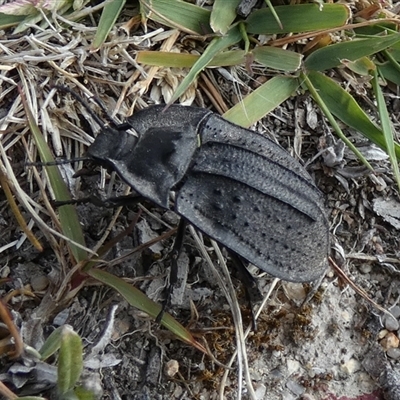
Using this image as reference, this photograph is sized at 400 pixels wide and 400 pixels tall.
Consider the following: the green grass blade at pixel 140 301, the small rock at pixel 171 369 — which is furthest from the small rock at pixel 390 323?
the small rock at pixel 171 369

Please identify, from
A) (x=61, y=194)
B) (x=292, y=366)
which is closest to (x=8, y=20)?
(x=61, y=194)

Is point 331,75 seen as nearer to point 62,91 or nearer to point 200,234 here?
point 200,234

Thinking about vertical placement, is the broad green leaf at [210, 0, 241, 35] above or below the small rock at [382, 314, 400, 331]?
above

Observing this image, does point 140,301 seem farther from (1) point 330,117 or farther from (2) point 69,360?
(1) point 330,117

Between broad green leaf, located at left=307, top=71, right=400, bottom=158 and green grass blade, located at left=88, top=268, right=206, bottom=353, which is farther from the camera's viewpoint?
broad green leaf, located at left=307, top=71, right=400, bottom=158

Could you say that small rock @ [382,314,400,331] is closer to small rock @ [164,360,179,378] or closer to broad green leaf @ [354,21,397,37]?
small rock @ [164,360,179,378]

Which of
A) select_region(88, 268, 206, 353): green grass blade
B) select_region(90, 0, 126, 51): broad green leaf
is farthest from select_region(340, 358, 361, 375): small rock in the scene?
select_region(90, 0, 126, 51): broad green leaf
